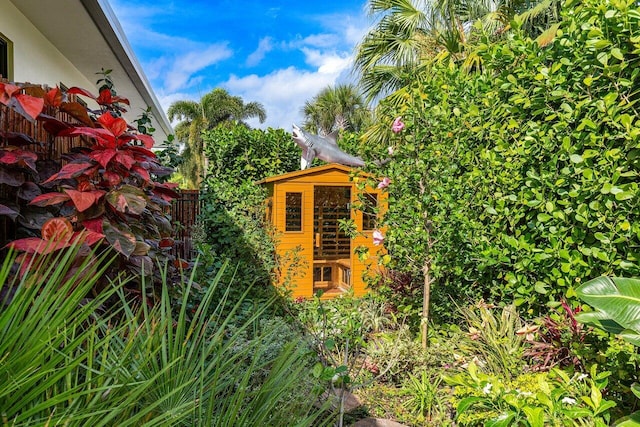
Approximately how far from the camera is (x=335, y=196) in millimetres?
8844

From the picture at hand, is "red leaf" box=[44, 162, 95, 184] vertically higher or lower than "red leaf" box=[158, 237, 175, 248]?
higher

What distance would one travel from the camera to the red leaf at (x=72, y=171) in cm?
181

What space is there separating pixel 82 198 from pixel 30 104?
45 cm

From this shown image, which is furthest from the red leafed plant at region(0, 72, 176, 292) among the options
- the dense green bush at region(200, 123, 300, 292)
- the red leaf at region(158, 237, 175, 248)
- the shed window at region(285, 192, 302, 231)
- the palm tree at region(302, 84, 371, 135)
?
the palm tree at region(302, 84, 371, 135)

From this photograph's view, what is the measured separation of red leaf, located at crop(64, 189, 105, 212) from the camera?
1758mm

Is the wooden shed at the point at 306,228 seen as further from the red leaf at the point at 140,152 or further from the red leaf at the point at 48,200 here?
the red leaf at the point at 48,200

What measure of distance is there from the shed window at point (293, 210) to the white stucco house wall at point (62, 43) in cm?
324

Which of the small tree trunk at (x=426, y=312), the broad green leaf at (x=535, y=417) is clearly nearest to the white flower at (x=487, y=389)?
the broad green leaf at (x=535, y=417)

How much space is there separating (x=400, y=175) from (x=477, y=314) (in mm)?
1507

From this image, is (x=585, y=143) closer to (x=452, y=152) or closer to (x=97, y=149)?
(x=452, y=152)

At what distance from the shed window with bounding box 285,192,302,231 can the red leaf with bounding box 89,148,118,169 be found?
19.0 feet

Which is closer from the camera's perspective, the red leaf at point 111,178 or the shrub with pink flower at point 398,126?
the red leaf at point 111,178

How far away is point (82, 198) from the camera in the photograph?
178 cm

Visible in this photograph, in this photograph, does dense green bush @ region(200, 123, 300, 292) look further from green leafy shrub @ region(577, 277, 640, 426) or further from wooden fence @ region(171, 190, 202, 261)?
green leafy shrub @ region(577, 277, 640, 426)
